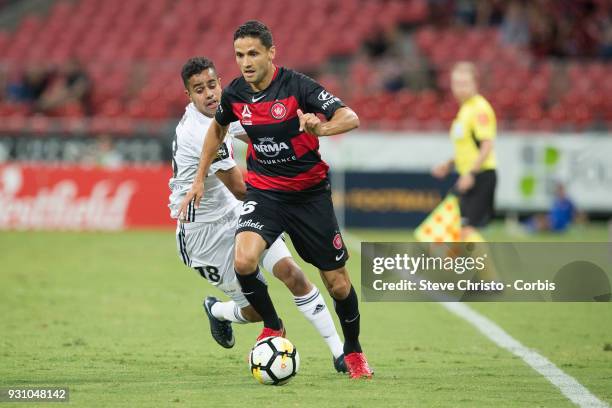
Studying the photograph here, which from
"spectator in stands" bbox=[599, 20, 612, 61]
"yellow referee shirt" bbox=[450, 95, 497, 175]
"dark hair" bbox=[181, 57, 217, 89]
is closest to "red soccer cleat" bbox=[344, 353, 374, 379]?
"dark hair" bbox=[181, 57, 217, 89]

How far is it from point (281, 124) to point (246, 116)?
26 centimetres

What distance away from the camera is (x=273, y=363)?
675 centimetres

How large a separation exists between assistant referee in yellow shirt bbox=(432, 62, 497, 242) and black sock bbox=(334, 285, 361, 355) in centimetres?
439

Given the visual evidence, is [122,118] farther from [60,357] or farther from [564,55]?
[60,357]

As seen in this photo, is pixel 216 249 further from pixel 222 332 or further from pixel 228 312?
pixel 222 332

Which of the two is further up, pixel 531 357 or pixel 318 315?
pixel 318 315

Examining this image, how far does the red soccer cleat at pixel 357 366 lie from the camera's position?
7.05 metres

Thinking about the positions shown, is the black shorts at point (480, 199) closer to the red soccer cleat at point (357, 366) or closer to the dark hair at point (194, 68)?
the red soccer cleat at point (357, 366)

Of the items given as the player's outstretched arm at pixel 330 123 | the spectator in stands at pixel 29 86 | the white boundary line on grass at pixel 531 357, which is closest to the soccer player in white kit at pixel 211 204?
the player's outstretched arm at pixel 330 123

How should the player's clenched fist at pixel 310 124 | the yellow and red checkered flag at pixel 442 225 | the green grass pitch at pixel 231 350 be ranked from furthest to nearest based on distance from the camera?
the yellow and red checkered flag at pixel 442 225 → the green grass pitch at pixel 231 350 → the player's clenched fist at pixel 310 124

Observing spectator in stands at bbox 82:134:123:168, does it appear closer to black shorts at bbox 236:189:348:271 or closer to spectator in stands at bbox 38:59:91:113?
spectator in stands at bbox 38:59:91:113

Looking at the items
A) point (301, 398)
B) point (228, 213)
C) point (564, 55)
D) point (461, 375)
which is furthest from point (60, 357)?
point (564, 55)

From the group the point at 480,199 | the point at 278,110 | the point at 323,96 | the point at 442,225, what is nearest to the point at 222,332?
the point at 278,110

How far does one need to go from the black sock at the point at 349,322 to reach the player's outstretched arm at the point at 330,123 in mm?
1265
